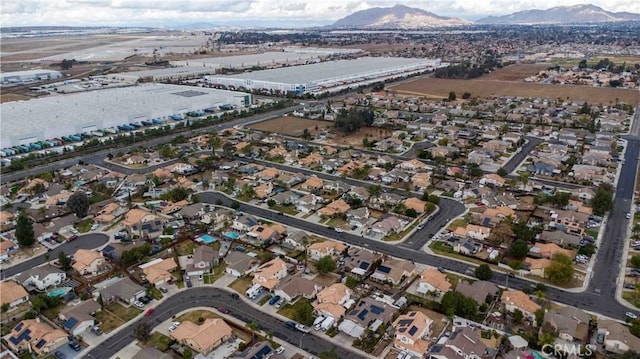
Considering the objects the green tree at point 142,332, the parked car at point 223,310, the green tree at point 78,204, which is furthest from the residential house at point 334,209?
the green tree at point 78,204

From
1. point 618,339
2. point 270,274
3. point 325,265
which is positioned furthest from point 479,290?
point 270,274

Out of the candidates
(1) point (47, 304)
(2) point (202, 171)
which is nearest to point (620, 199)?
(2) point (202, 171)

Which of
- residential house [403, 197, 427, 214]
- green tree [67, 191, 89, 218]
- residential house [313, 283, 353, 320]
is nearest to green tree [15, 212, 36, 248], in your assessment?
green tree [67, 191, 89, 218]

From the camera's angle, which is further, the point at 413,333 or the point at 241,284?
the point at 241,284

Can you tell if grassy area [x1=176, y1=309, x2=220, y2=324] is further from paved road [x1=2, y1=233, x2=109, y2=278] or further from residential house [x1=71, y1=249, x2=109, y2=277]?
paved road [x1=2, y1=233, x2=109, y2=278]

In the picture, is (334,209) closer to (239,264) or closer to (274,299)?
(239,264)

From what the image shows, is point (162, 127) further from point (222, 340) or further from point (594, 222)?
point (594, 222)

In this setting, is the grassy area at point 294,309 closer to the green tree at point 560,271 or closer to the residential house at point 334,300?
the residential house at point 334,300
